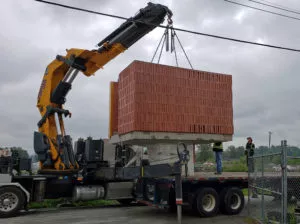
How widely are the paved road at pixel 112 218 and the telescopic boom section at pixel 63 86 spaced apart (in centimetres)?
165

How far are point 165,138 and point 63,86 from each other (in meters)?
4.29

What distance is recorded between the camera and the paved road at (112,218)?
9.93 meters

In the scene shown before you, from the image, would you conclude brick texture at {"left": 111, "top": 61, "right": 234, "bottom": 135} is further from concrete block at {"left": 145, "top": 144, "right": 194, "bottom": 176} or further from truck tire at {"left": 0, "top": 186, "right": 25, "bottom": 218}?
truck tire at {"left": 0, "top": 186, "right": 25, "bottom": 218}

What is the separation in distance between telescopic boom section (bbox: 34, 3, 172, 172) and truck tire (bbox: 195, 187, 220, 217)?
474 centimetres

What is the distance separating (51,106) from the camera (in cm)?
1225

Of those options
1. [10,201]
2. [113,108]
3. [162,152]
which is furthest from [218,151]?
[10,201]

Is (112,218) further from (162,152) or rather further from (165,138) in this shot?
(162,152)

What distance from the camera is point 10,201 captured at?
1068 cm

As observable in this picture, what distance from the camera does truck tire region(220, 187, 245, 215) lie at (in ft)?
35.9

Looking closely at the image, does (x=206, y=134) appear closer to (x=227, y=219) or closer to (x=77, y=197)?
(x=227, y=219)

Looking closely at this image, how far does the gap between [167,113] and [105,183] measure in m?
3.86

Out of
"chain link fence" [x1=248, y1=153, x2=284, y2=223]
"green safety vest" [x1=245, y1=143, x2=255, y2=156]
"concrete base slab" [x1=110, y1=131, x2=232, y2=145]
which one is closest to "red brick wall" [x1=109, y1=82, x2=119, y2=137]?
"concrete base slab" [x1=110, y1=131, x2=232, y2=145]

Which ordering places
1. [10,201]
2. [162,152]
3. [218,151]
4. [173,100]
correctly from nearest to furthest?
[10,201], [173,100], [162,152], [218,151]

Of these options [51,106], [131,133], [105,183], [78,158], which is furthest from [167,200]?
[51,106]
